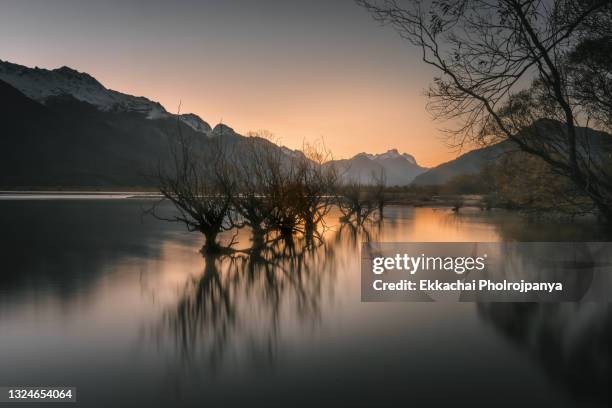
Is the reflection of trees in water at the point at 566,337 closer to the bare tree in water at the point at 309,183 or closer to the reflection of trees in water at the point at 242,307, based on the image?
the reflection of trees in water at the point at 242,307

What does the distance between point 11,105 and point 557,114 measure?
224307mm

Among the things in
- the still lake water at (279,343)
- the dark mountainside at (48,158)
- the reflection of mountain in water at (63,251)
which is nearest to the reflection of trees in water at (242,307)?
the still lake water at (279,343)

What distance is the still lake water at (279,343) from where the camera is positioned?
4.44 meters

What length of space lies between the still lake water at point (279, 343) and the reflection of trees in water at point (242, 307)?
4cm

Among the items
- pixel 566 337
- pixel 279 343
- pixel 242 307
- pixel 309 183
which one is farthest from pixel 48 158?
pixel 566 337

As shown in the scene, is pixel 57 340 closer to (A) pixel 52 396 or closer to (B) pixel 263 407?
(A) pixel 52 396

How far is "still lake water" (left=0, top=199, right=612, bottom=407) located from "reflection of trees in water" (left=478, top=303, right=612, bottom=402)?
0.06 ft

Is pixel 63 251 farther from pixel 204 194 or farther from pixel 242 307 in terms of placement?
pixel 242 307

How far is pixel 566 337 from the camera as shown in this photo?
6176 millimetres

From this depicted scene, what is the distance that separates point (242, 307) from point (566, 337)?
4.79 meters

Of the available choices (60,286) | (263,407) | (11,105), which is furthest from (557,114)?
(11,105)

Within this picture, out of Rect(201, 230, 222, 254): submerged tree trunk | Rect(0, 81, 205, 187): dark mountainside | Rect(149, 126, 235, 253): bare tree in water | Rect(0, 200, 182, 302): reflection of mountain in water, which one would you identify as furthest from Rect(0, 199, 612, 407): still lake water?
Rect(0, 81, 205, 187): dark mountainside
